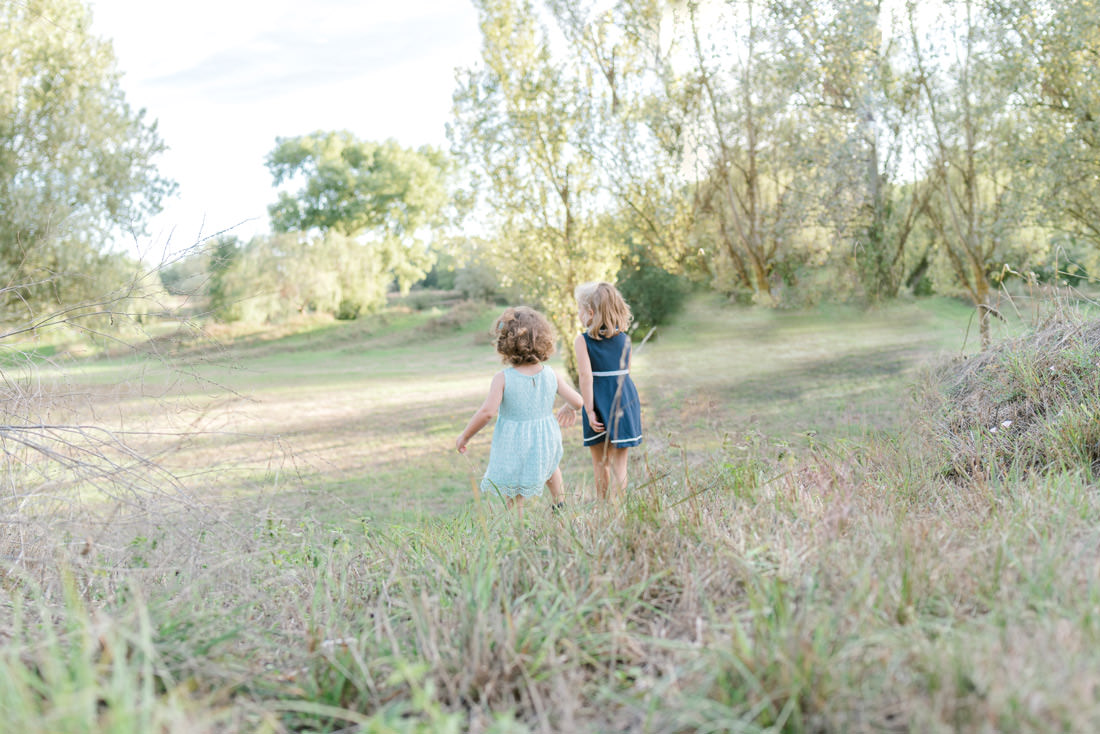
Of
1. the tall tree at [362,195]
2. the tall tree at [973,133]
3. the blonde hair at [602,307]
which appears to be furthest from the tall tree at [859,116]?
the tall tree at [362,195]

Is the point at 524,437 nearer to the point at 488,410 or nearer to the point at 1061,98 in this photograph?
the point at 488,410

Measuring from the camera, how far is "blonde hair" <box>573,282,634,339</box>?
4.81 m

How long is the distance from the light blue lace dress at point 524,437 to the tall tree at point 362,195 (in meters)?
33.8

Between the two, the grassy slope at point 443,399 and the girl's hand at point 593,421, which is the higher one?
the girl's hand at point 593,421

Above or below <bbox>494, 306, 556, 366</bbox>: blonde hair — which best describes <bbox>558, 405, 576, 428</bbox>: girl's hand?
below

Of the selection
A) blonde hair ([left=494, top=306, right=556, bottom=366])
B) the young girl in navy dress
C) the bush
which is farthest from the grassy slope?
blonde hair ([left=494, top=306, right=556, bottom=366])

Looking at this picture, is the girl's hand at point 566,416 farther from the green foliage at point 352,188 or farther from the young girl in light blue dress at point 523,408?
the green foliage at point 352,188

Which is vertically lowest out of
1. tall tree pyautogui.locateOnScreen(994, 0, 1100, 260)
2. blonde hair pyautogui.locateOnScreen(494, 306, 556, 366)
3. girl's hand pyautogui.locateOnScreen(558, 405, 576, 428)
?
girl's hand pyautogui.locateOnScreen(558, 405, 576, 428)

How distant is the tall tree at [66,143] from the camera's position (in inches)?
549

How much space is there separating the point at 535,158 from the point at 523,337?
25.2 ft

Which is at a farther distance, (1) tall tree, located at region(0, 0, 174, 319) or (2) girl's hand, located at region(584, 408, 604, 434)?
(1) tall tree, located at region(0, 0, 174, 319)

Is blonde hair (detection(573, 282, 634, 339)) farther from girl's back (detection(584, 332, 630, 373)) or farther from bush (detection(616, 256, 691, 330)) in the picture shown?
bush (detection(616, 256, 691, 330))

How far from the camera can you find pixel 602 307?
480 centimetres

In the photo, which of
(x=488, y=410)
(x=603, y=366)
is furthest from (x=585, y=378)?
(x=488, y=410)
